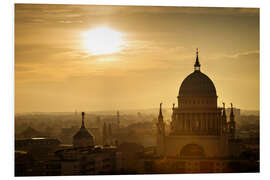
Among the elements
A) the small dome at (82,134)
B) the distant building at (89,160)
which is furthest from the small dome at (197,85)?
the small dome at (82,134)

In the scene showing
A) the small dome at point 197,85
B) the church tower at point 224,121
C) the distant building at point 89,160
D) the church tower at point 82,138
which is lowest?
the distant building at point 89,160

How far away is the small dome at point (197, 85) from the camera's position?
25.1 ft

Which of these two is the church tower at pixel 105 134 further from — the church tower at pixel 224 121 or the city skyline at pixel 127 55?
the church tower at pixel 224 121

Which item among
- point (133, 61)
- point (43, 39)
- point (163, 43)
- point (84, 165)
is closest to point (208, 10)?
point (163, 43)

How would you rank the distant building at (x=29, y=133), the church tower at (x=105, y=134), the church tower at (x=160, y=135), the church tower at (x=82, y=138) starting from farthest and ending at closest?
the church tower at (x=160, y=135), the church tower at (x=105, y=134), the church tower at (x=82, y=138), the distant building at (x=29, y=133)

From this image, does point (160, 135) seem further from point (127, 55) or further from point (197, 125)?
point (127, 55)

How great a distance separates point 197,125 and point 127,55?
1.56 m

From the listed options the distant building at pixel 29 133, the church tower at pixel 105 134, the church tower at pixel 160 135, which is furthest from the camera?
the church tower at pixel 160 135

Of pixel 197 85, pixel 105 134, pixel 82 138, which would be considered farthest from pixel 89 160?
pixel 197 85

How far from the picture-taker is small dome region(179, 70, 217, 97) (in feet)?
25.1

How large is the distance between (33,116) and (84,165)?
1.05 metres

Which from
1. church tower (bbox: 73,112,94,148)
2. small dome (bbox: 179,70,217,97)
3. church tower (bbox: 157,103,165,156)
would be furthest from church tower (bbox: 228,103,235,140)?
church tower (bbox: 73,112,94,148)

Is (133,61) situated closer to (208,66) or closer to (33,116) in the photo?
(208,66)
